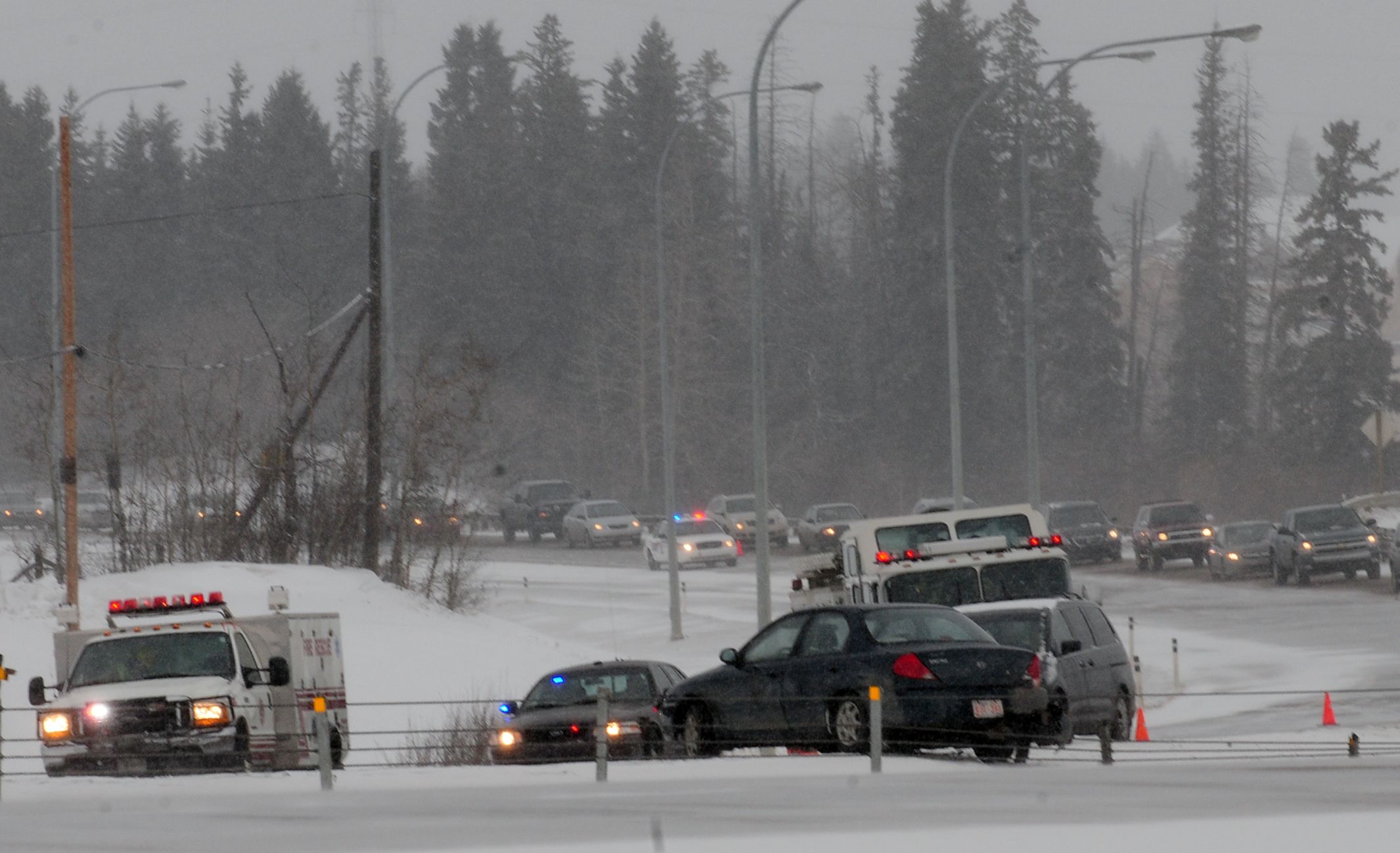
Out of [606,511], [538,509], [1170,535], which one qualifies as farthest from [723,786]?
[538,509]

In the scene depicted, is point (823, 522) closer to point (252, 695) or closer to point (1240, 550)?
point (1240, 550)

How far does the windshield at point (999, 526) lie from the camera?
2580 centimetres

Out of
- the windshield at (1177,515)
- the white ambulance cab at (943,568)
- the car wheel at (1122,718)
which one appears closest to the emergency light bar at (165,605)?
the white ambulance cab at (943,568)

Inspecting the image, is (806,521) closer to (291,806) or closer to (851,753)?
(851,753)

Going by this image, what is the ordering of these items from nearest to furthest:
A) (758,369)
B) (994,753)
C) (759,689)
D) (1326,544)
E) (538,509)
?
(994,753)
(759,689)
(758,369)
(1326,544)
(538,509)

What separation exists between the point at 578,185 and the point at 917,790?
282 ft

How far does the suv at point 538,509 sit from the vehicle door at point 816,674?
52.1 m

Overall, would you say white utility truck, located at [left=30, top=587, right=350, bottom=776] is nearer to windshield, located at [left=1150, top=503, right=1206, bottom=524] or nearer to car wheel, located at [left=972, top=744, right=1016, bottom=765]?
car wheel, located at [left=972, top=744, right=1016, bottom=765]

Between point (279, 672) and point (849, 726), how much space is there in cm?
562

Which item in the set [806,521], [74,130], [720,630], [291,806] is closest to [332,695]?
[291,806]

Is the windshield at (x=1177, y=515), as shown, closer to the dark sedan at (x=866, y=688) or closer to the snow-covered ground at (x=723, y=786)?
the snow-covered ground at (x=723, y=786)

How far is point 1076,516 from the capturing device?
5366 cm

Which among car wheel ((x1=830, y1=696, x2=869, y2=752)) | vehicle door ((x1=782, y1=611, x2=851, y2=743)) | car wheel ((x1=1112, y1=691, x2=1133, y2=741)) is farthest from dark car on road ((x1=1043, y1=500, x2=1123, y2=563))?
car wheel ((x1=830, y1=696, x2=869, y2=752))

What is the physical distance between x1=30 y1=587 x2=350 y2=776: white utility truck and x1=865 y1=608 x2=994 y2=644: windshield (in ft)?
17.0
